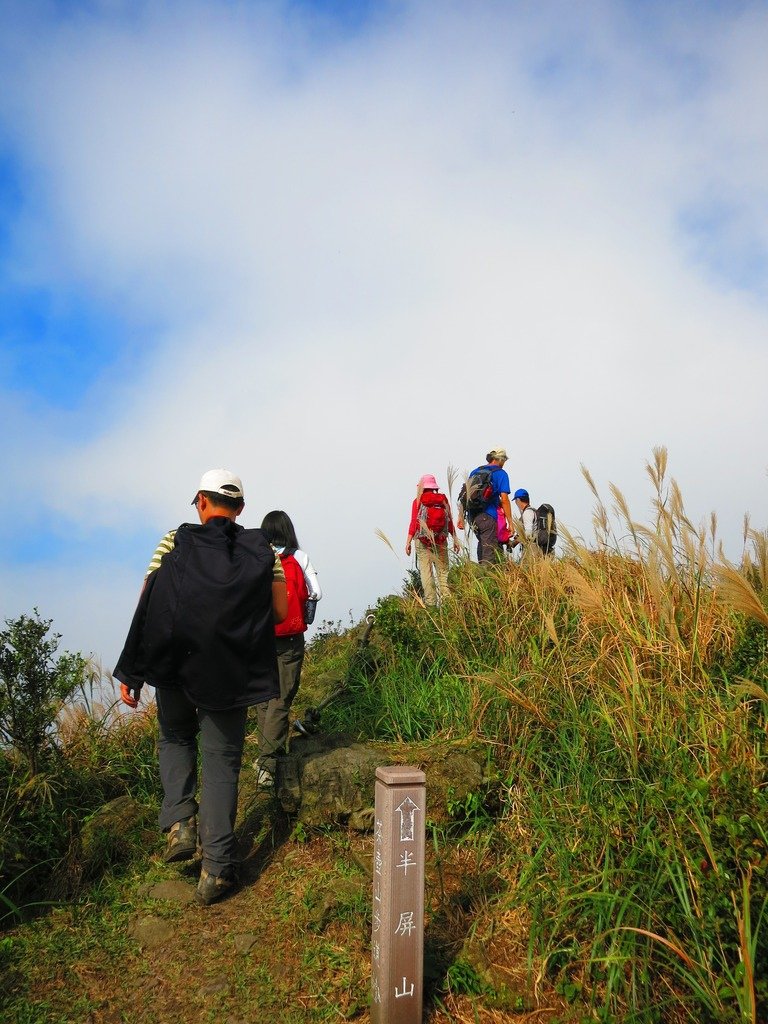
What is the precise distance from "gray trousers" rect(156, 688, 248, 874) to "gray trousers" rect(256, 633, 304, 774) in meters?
1.14

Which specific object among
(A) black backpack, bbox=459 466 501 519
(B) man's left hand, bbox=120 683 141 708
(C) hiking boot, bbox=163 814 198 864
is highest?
(A) black backpack, bbox=459 466 501 519

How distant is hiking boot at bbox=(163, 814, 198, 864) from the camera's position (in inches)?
164

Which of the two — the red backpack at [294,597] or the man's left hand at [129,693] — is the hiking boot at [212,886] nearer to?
the man's left hand at [129,693]

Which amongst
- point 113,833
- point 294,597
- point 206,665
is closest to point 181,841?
point 113,833

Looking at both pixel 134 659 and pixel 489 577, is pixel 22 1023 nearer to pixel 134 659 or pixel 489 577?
pixel 134 659

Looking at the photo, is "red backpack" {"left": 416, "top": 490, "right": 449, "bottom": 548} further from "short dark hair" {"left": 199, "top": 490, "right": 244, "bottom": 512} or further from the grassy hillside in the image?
"short dark hair" {"left": 199, "top": 490, "right": 244, "bottom": 512}

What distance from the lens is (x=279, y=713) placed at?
5.46 meters

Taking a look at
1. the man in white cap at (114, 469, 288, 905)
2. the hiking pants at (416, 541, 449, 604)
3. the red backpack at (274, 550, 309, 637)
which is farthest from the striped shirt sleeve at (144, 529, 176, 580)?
the hiking pants at (416, 541, 449, 604)

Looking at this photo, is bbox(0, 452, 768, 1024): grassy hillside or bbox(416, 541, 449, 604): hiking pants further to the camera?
bbox(416, 541, 449, 604): hiking pants

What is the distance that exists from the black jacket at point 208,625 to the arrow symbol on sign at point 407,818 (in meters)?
1.30

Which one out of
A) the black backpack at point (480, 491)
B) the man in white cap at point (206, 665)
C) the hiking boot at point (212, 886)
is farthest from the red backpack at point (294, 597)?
the black backpack at point (480, 491)

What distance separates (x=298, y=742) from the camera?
516 centimetres

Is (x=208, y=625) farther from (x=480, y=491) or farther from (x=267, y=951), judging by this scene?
(x=480, y=491)

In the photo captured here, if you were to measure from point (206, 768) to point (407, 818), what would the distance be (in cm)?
150
